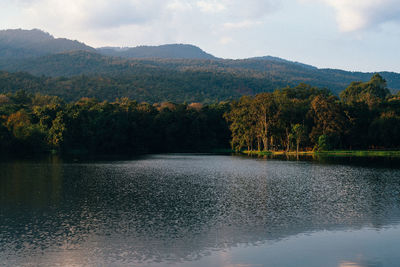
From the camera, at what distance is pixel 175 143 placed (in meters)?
121

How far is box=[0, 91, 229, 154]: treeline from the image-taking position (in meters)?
100

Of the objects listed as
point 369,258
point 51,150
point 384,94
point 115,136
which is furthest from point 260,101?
point 369,258

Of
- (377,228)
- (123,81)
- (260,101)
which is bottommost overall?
(377,228)

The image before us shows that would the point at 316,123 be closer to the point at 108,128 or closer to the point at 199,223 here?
the point at 108,128

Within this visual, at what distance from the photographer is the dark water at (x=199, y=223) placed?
51.9 feet

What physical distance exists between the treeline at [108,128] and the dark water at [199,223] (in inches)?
2594

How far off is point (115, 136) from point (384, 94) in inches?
3906

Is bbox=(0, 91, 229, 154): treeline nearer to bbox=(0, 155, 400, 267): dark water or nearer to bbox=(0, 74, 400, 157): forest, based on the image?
bbox=(0, 74, 400, 157): forest

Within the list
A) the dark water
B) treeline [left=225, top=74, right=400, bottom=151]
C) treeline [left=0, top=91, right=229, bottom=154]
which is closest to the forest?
treeline [left=225, top=74, right=400, bottom=151]

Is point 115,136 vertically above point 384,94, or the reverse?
point 384,94

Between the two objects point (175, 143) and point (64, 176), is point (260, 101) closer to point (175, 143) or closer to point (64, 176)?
point (175, 143)

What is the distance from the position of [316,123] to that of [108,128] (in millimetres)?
54935

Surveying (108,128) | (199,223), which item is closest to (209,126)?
(108,128)

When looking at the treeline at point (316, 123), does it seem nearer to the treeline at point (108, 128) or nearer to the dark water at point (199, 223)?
the treeline at point (108, 128)
